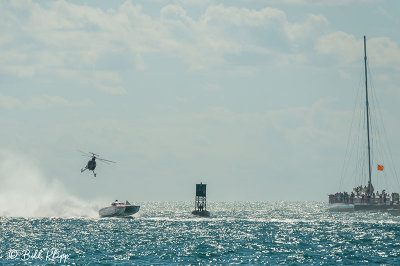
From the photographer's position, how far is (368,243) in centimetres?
7106

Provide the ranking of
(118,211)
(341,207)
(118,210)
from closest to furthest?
(118,210) < (118,211) < (341,207)

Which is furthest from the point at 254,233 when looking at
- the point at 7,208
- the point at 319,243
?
the point at 7,208

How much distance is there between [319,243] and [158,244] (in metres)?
17.0

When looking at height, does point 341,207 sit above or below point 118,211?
above

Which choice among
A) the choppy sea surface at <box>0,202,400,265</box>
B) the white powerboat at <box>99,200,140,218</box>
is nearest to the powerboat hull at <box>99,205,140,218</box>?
the white powerboat at <box>99,200,140,218</box>

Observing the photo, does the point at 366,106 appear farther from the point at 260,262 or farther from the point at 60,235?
the point at 260,262

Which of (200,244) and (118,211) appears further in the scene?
(118,211)

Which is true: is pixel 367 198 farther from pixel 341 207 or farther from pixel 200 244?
pixel 200 244

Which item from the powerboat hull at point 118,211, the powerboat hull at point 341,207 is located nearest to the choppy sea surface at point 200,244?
the powerboat hull at point 118,211

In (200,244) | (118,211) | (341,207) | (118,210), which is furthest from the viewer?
(341,207)

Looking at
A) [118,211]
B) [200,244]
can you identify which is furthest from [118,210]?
[200,244]

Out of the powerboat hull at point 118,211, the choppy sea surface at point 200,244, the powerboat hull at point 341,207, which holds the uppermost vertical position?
the powerboat hull at point 341,207

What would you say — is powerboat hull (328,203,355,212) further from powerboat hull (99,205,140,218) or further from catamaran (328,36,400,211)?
powerboat hull (99,205,140,218)

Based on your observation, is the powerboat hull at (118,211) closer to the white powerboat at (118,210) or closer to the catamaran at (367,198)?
the white powerboat at (118,210)
